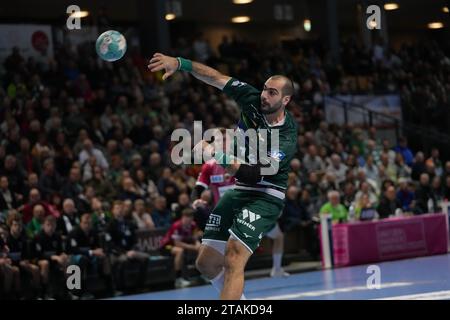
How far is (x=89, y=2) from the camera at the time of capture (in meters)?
28.1

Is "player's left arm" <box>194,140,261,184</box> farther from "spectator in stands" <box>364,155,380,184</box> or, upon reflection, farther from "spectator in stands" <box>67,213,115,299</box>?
"spectator in stands" <box>364,155,380,184</box>

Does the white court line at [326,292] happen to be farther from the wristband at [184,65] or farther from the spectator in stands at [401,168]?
the spectator in stands at [401,168]

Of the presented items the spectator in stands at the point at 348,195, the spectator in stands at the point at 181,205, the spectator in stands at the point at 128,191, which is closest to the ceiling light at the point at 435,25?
the spectator in stands at the point at 348,195

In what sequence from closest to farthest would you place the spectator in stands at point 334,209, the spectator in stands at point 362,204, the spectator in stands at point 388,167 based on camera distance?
the spectator in stands at point 334,209
the spectator in stands at point 362,204
the spectator in stands at point 388,167

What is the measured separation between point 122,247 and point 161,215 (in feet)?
5.91

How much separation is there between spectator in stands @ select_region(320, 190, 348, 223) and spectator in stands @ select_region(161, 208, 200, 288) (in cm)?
379

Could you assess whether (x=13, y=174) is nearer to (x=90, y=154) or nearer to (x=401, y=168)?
(x=90, y=154)

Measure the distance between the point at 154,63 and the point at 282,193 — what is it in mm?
2009

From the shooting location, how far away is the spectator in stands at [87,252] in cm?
1662

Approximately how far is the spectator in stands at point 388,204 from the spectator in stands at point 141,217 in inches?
247

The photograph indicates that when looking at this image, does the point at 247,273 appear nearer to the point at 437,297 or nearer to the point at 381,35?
the point at 437,297

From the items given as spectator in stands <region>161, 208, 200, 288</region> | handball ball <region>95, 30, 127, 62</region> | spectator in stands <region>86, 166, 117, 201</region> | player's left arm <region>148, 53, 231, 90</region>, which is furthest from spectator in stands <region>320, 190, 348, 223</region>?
handball ball <region>95, 30, 127, 62</region>

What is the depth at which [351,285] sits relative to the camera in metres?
15.0

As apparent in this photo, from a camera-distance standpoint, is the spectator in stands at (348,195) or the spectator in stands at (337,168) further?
the spectator in stands at (337,168)
